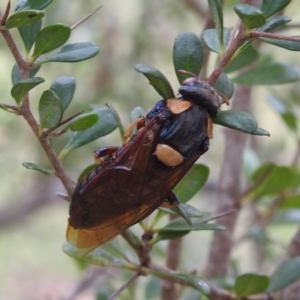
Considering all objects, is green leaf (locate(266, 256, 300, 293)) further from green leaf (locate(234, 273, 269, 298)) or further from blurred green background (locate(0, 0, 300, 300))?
blurred green background (locate(0, 0, 300, 300))

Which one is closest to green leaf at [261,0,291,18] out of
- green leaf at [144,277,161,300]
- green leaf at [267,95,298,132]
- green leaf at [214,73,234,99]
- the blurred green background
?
green leaf at [214,73,234,99]

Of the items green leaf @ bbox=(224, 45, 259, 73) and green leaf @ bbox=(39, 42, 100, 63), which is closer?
green leaf @ bbox=(39, 42, 100, 63)

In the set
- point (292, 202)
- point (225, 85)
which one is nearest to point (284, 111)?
point (292, 202)

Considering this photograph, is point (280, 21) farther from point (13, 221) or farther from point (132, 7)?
point (132, 7)

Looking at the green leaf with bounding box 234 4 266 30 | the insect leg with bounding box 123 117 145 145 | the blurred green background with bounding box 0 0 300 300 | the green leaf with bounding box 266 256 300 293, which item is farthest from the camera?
the blurred green background with bounding box 0 0 300 300

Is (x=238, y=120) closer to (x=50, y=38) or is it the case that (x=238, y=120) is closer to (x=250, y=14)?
(x=250, y=14)
